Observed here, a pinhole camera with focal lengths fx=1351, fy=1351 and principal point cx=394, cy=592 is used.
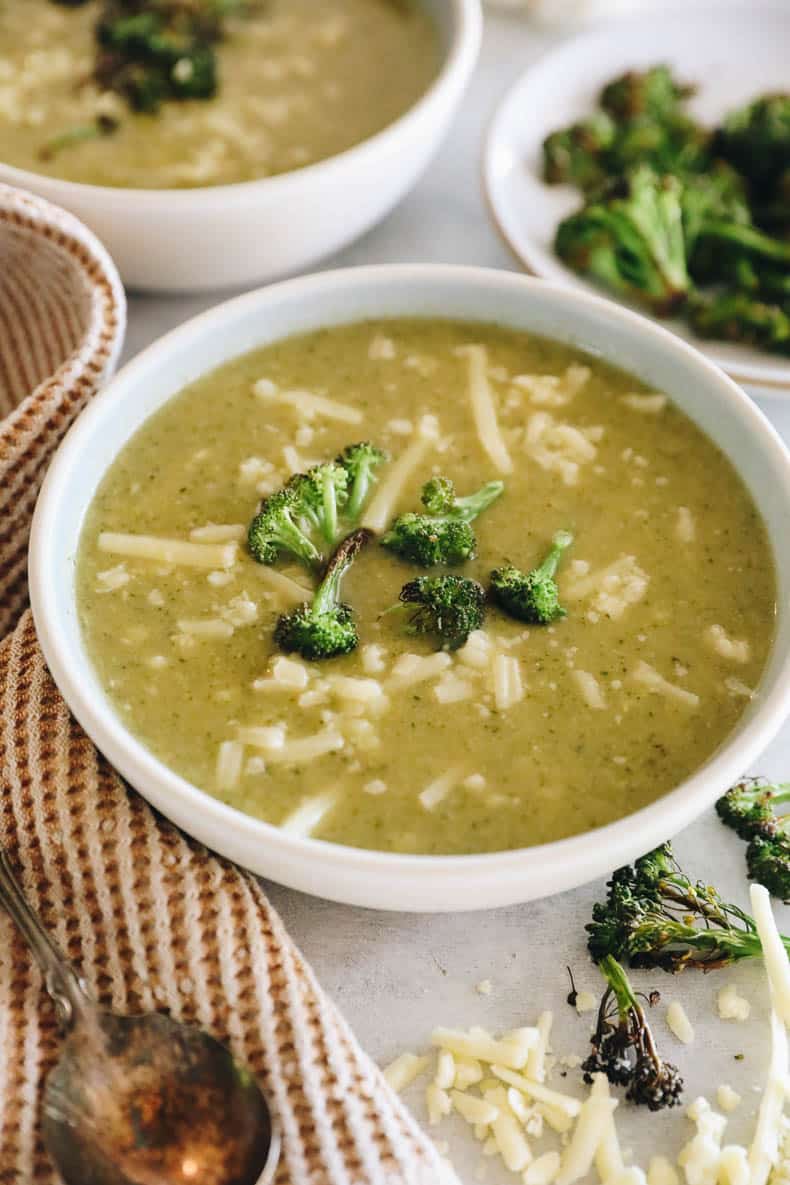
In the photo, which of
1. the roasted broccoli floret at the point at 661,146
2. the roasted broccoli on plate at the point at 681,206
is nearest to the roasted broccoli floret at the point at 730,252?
the roasted broccoli on plate at the point at 681,206

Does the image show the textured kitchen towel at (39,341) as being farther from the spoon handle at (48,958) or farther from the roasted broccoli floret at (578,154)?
the roasted broccoli floret at (578,154)

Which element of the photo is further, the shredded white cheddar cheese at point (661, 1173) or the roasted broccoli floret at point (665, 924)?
the roasted broccoli floret at point (665, 924)

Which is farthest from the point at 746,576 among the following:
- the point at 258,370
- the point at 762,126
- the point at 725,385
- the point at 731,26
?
the point at 731,26

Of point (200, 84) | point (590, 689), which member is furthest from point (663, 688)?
point (200, 84)

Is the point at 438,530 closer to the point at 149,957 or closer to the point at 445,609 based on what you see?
the point at 445,609

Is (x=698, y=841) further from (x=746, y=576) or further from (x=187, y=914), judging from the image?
(x=187, y=914)

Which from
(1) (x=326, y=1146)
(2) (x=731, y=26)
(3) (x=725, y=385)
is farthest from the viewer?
(2) (x=731, y=26)

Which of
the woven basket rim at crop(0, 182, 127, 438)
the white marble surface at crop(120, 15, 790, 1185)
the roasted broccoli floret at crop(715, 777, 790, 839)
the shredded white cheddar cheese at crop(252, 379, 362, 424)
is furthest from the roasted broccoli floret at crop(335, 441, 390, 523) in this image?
the roasted broccoli floret at crop(715, 777, 790, 839)
